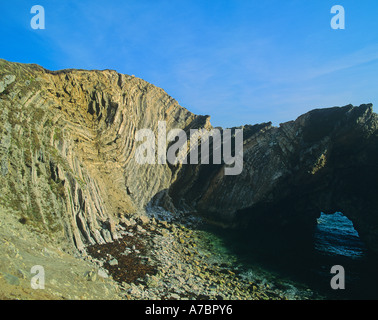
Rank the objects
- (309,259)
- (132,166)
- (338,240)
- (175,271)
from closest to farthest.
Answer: (175,271), (309,259), (338,240), (132,166)

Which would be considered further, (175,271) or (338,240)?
(338,240)

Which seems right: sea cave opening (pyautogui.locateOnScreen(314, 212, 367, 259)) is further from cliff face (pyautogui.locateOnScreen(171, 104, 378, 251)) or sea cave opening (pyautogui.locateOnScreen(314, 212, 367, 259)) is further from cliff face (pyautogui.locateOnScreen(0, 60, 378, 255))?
cliff face (pyautogui.locateOnScreen(0, 60, 378, 255))

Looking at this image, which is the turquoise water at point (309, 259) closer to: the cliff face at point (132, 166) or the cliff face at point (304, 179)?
the cliff face at point (304, 179)

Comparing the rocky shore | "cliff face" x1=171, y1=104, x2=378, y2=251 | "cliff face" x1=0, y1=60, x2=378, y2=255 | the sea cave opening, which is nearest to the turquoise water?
the sea cave opening

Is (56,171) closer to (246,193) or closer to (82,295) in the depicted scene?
(82,295)

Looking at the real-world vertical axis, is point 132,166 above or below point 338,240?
above

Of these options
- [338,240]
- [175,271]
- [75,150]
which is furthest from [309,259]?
[75,150]

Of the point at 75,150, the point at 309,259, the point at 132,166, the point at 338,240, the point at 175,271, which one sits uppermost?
the point at 75,150

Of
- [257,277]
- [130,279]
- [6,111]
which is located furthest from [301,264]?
[6,111]

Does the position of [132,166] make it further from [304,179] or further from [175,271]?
[304,179]
